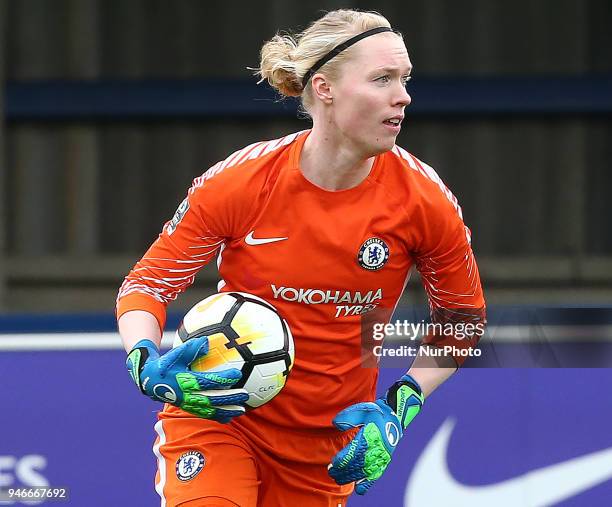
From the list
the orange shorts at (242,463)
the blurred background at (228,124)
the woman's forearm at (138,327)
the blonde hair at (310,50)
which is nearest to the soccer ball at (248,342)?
the woman's forearm at (138,327)

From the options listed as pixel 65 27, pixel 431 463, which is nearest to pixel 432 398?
pixel 431 463

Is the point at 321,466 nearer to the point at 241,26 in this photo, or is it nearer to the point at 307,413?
the point at 307,413

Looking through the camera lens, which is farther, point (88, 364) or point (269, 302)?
point (88, 364)

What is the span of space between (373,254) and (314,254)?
0.16 metres

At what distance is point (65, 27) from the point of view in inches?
379

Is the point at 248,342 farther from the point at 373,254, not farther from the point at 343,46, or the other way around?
the point at 343,46

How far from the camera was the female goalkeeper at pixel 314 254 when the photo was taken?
3172 mm

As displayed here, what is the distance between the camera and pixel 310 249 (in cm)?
323

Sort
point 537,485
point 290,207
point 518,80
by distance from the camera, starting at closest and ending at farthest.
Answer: point 290,207
point 537,485
point 518,80

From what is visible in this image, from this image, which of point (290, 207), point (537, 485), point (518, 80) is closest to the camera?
point (290, 207)

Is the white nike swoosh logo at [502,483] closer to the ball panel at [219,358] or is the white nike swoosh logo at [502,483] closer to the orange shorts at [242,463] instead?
the orange shorts at [242,463]

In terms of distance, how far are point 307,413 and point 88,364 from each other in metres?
1.31

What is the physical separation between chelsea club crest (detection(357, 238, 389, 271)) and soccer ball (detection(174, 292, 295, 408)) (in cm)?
29

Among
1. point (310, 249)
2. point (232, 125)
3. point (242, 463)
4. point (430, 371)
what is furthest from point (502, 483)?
point (232, 125)
